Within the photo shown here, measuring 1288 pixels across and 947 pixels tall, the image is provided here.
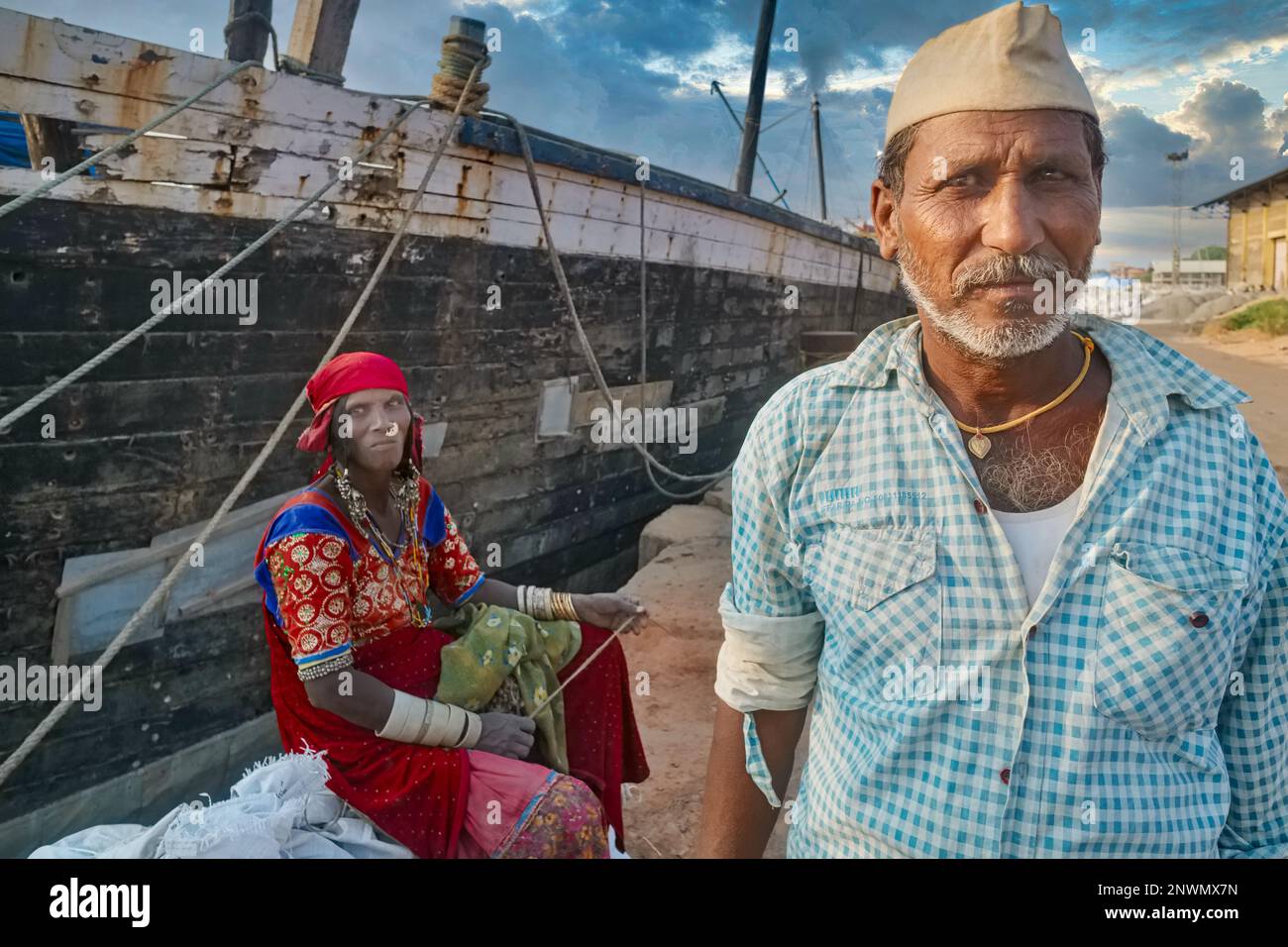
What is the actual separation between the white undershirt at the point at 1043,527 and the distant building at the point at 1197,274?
41.6 meters

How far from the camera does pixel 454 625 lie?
3.10 metres

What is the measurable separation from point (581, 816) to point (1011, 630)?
1656 millimetres

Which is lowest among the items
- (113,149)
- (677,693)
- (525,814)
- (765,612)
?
(677,693)

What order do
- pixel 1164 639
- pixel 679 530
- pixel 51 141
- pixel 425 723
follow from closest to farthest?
pixel 1164 639, pixel 425 723, pixel 51 141, pixel 679 530

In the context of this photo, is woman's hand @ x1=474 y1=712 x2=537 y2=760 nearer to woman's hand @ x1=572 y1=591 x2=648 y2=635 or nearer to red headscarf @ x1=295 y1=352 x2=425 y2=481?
woman's hand @ x1=572 y1=591 x2=648 y2=635

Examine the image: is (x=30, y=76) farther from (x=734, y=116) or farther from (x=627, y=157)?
(x=734, y=116)

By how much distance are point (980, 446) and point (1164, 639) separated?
0.38 metres

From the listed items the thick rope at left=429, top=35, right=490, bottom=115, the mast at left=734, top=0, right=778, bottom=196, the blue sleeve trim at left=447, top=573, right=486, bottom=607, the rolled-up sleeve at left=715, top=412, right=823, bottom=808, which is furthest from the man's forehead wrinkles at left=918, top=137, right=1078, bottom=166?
the mast at left=734, top=0, right=778, bottom=196

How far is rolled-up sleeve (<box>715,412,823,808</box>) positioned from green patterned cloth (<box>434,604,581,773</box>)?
1523mm

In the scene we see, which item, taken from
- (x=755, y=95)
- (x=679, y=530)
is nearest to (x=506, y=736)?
(x=679, y=530)

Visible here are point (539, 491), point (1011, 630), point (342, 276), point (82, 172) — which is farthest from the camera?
point (539, 491)

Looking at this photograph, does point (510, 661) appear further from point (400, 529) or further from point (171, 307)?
point (171, 307)

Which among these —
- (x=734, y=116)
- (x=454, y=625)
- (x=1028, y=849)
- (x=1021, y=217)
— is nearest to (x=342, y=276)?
(x=454, y=625)

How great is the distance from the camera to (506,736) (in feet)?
8.86
